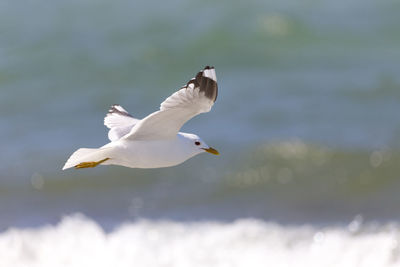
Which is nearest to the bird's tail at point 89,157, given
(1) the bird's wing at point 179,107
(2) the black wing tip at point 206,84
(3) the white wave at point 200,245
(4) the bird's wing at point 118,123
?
(1) the bird's wing at point 179,107

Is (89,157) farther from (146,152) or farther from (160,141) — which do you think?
(160,141)

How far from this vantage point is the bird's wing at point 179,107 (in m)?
4.35

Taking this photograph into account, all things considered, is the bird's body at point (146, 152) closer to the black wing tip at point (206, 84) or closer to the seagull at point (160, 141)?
the seagull at point (160, 141)

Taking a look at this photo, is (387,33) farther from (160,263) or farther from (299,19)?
(160,263)

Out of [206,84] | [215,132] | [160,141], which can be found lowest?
[160,141]

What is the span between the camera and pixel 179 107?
444 centimetres

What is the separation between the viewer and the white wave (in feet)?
22.6

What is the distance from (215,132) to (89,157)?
5.49 metres

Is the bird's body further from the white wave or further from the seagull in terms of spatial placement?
the white wave

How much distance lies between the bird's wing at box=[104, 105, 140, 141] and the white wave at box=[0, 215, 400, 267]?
192 centimetres

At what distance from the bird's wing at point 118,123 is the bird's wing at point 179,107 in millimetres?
326

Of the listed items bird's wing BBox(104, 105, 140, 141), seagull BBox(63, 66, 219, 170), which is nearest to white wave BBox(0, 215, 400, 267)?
bird's wing BBox(104, 105, 140, 141)

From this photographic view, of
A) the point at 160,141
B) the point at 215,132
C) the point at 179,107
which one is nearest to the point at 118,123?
the point at 160,141

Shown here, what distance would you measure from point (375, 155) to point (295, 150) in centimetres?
98
